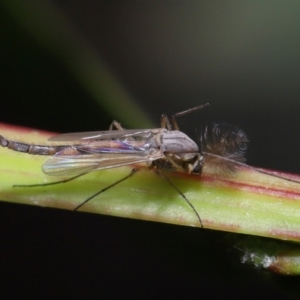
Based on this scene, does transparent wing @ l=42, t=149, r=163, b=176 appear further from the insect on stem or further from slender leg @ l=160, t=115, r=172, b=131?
slender leg @ l=160, t=115, r=172, b=131

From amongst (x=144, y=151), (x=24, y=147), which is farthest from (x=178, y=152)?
(x=24, y=147)

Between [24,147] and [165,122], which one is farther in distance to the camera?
[165,122]

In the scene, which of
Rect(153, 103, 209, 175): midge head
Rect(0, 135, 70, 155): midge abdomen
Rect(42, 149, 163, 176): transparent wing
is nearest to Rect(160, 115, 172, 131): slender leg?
Rect(153, 103, 209, 175): midge head

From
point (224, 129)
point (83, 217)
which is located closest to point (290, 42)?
point (224, 129)

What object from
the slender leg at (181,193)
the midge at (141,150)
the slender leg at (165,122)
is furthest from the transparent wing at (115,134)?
the slender leg at (181,193)

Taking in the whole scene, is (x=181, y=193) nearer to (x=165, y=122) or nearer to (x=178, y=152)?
(x=178, y=152)

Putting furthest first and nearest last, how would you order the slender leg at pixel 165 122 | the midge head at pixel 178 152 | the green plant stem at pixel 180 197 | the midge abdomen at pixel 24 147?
the slender leg at pixel 165 122
the midge head at pixel 178 152
the midge abdomen at pixel 24 147
the green plant stem at pixel 180 197

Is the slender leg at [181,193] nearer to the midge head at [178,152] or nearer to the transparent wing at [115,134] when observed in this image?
the midge head at [178,152]
